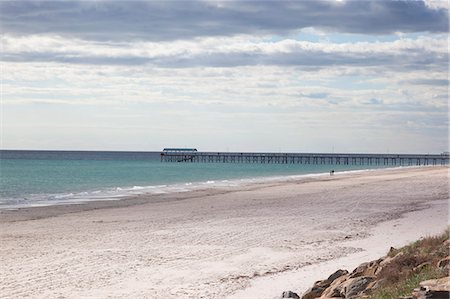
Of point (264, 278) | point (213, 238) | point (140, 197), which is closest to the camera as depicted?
point (264, 278)

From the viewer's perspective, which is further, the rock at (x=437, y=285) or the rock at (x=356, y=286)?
the rock at (x=356, y=286)

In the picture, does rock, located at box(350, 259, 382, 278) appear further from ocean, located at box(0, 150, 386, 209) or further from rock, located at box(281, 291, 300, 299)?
ocean, located at box(0, 150, 386, 209)

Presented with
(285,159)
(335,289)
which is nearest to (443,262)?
(335,289)

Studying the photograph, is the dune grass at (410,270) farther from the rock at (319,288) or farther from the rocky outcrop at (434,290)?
the rock at (319,288)

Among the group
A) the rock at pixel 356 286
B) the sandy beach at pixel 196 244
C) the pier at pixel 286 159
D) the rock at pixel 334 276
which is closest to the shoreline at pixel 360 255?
the sandy beach at pixel 196 244

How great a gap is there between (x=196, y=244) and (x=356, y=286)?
26.9 feet

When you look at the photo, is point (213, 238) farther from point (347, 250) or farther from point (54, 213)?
point (54, 213)

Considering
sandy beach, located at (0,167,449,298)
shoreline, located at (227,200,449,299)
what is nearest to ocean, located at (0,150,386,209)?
sandy beach, located at (0,167,449,298)

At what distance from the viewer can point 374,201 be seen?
31312 millimetres

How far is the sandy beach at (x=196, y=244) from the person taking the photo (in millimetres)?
12797

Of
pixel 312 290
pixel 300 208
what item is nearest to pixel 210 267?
pixel 312 290

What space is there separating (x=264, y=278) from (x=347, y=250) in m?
3.79

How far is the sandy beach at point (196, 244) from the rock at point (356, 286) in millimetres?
1953

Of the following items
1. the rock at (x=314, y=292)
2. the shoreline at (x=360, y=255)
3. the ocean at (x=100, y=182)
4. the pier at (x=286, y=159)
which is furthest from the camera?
the pier at (x=286, y=159)
